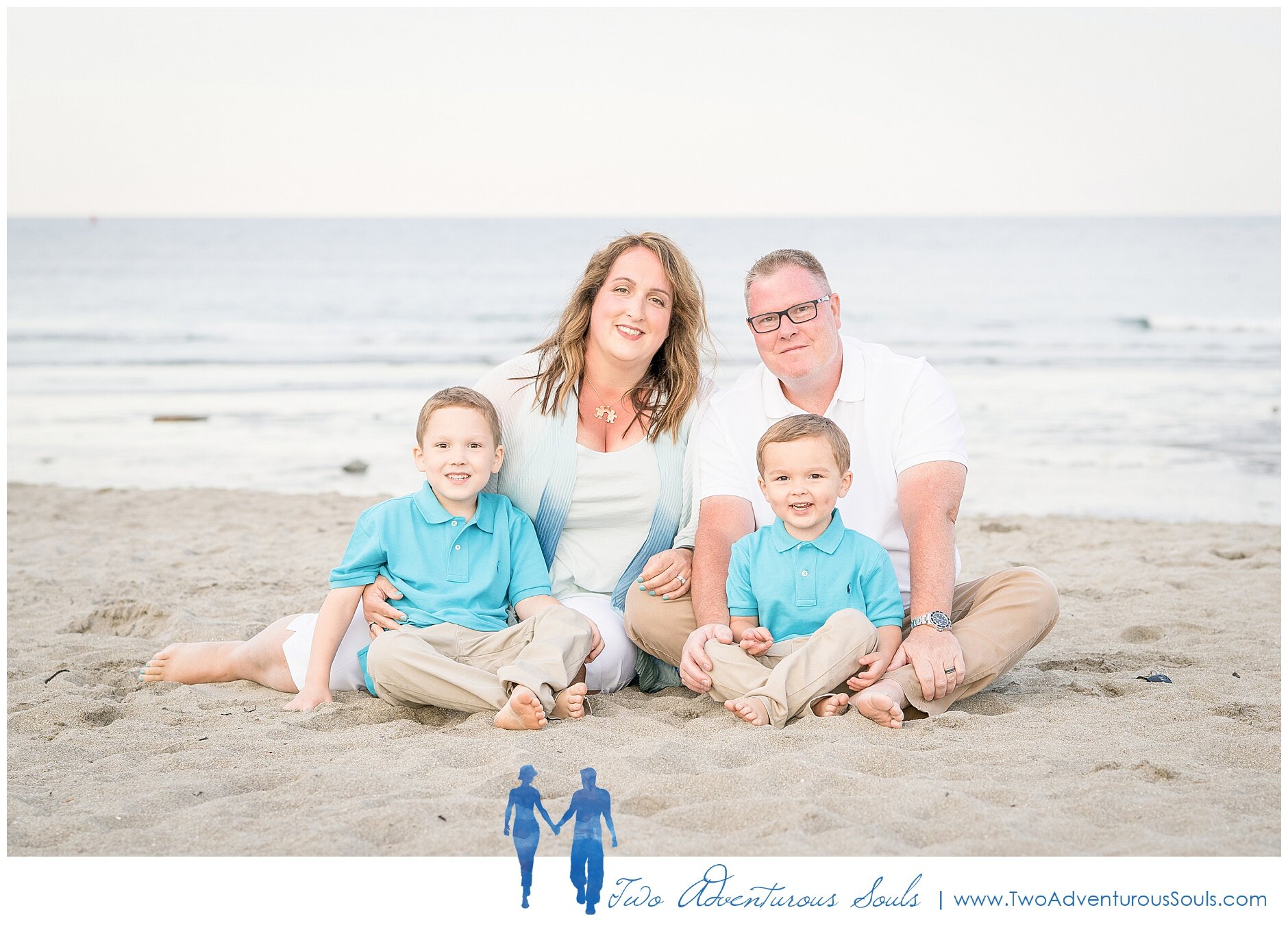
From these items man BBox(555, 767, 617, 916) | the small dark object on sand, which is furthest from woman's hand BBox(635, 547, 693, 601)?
the small dark object on sand

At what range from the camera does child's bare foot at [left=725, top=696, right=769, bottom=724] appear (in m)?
3.01

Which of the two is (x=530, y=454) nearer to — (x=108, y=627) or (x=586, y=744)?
(x=586, y=744)

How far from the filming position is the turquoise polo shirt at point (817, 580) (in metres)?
3.18

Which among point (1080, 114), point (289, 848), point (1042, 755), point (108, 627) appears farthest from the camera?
point (1080, 114)

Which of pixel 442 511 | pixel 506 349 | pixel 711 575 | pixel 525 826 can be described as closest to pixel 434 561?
pixel 442 511

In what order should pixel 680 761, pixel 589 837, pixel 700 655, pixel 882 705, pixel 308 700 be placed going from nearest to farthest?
pixel 589 837 < pixel 680 761 < pixel 882 705 < pixel 700 655 < pixel 308 700

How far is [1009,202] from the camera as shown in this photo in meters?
24.0

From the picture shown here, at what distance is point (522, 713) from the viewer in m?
2.99

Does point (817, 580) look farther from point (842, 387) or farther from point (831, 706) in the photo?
point (842, 387)

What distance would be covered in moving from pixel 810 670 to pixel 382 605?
134cm

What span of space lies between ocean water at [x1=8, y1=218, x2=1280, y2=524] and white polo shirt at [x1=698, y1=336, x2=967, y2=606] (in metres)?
0.36

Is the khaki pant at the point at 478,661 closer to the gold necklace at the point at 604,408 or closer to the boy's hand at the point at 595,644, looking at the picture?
the boy's hand at the point at 595,644
